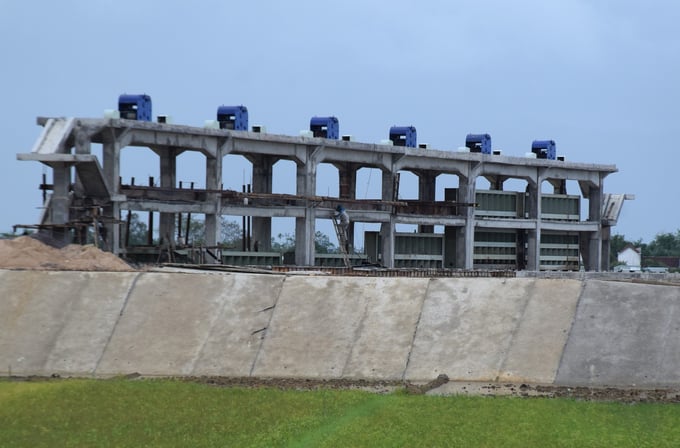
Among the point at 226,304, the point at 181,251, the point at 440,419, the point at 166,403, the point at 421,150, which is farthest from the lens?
the point at 421,150

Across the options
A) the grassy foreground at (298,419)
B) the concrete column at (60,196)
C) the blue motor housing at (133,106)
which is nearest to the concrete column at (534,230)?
the blue motor housing at (133,106)

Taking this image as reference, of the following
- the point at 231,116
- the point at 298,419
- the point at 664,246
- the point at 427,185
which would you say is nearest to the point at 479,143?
the point at 427,185

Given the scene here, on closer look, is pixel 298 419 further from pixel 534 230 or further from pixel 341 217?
pixel 534 230

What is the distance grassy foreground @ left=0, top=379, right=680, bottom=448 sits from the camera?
51.1 feet

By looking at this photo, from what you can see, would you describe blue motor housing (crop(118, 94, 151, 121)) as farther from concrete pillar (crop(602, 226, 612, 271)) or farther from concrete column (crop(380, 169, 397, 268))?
concrete pillar (crop(602, 226, 612, 271))

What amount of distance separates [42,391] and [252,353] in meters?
5.40

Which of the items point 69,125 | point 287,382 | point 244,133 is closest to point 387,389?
point 287,382

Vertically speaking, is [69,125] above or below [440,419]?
above

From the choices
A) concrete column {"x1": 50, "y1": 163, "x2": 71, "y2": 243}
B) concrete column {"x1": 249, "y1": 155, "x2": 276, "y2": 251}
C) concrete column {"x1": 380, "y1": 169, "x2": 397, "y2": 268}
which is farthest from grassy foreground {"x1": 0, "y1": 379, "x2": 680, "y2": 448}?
concrete column {"x1": 380, "y1": 169, "x2": 397, "y2": 268}

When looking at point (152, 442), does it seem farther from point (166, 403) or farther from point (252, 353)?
point (252, 353)

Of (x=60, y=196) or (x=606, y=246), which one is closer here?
(x=60, y=196)

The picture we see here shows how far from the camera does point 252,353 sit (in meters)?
23.1

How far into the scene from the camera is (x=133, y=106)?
51.3 meters

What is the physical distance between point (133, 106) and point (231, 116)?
678 centimetres
